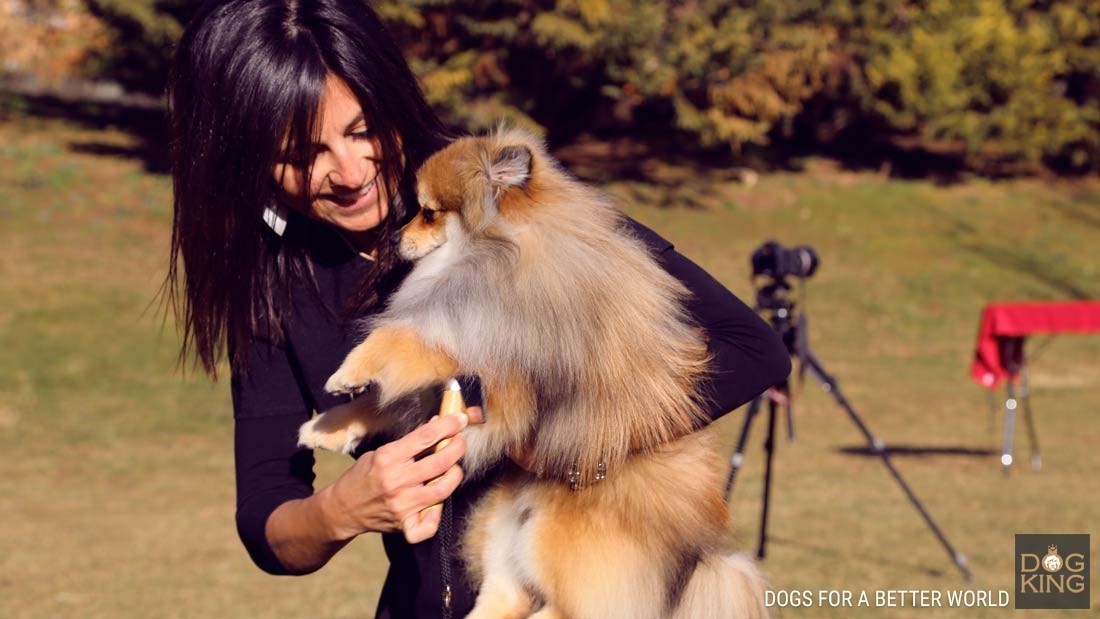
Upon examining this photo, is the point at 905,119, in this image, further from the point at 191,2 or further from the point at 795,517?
the point at 795,517

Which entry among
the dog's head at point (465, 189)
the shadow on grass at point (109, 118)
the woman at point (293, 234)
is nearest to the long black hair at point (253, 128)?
the woman at point (293, 234)

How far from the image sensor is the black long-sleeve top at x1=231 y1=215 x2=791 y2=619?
2326 millimetres

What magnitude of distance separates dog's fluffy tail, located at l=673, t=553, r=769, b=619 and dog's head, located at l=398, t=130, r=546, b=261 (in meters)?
0.92

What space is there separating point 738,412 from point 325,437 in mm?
11353

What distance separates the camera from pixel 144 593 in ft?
22.6

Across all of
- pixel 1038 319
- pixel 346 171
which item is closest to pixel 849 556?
pixel 1038 319

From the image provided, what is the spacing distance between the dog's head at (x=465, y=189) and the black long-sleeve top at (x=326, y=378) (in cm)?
17

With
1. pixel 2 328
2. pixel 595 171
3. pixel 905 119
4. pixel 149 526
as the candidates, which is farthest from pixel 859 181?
pixel 149 526

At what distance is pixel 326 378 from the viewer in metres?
2.55

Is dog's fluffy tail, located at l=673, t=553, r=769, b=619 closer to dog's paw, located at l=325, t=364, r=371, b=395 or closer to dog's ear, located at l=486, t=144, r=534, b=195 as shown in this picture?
dog's paw, located at l=325, t=364, r=371, b=395

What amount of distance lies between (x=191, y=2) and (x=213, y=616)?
14216 mm

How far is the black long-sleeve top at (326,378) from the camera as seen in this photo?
2326 mm

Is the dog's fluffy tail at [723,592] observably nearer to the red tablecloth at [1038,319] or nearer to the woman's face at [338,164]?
the woman's face at [338,164]

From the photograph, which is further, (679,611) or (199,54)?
(199,54)
